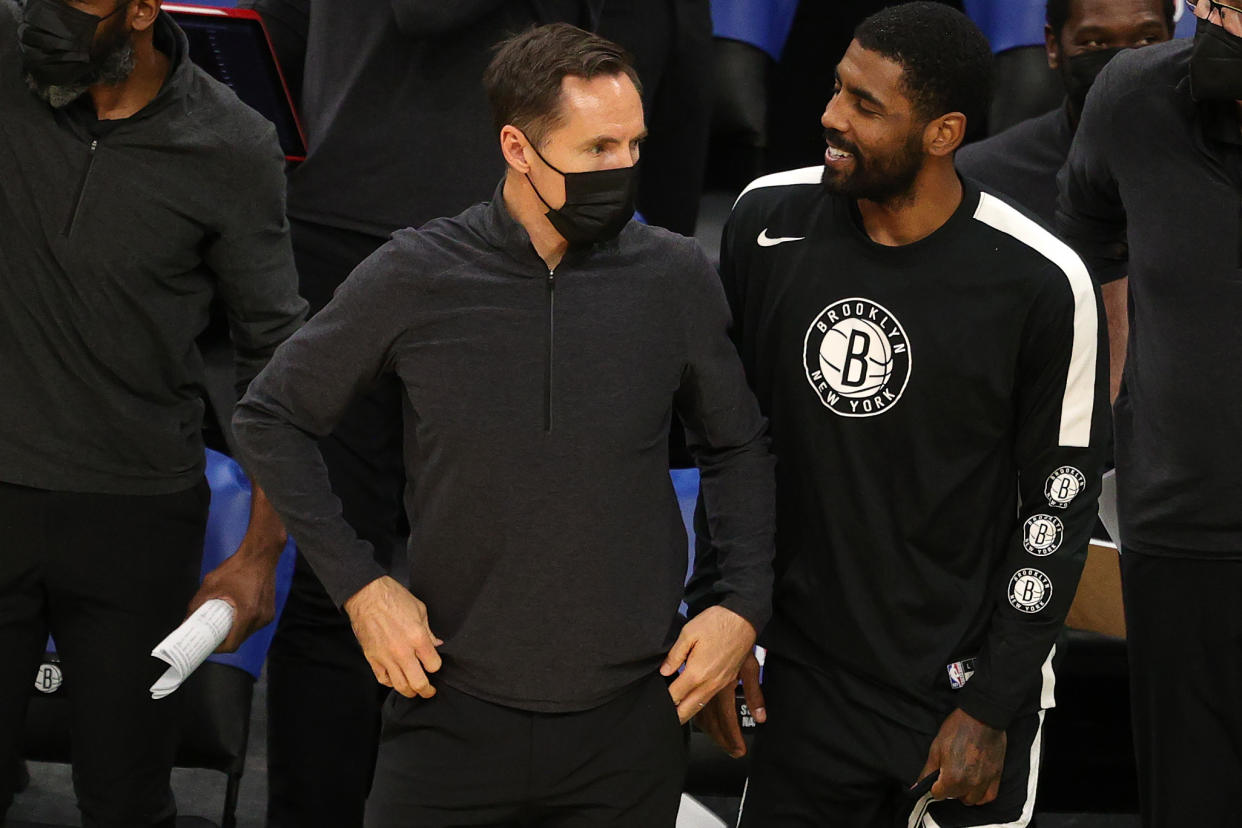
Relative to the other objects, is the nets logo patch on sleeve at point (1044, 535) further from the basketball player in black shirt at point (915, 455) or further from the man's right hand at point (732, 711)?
the man's right hand at point (732, 711)

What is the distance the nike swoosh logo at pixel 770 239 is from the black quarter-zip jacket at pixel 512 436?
1.02 feet

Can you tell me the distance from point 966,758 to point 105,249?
159 centimetres

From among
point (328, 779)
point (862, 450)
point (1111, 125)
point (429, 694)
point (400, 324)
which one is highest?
point (1111, 125)

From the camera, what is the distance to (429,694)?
2.57 m

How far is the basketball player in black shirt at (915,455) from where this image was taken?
110 inches

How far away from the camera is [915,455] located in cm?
281

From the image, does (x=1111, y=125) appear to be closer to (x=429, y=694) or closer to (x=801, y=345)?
(x=801, y=345)

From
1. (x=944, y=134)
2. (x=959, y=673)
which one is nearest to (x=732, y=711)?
(x=959, y=673)

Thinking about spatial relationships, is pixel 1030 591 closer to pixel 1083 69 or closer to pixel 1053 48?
pixel 1083 69

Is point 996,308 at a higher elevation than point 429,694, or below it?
higher

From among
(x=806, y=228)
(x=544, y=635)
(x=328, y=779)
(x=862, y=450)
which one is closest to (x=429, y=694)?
(x=544, y=635)

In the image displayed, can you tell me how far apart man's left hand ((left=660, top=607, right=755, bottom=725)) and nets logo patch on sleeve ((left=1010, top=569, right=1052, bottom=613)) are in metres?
0.44

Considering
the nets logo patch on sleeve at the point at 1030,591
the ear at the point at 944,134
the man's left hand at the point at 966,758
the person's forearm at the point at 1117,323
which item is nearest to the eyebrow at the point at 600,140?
the ear at the point at 944,134

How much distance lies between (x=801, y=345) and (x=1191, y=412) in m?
0.73
